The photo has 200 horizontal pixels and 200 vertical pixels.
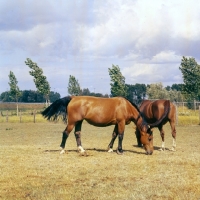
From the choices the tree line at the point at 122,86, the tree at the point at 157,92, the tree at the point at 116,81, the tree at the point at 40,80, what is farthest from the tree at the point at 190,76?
the tree at the point at 157,92

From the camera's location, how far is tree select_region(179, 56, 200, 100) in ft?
129

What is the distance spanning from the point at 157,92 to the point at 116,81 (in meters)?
22.6

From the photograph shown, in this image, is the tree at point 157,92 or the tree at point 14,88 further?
the tree at point 157,92

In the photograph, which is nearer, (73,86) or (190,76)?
(190,76)

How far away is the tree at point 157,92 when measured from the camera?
234 ft

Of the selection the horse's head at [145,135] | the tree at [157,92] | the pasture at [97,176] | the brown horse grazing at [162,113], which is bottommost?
the pasture at [97,176]

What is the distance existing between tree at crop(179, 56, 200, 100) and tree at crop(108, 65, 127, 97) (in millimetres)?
13808

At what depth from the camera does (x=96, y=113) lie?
1262cm

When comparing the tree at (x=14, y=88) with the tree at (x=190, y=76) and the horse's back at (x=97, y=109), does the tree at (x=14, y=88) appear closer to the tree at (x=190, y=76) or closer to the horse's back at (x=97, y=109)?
the tree at (x=190, y=76)

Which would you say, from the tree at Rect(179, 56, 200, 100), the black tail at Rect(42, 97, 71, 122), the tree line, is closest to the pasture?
the black tail at Rect(42, 97, 71, 122)

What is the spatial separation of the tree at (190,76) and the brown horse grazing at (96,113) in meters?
27.5

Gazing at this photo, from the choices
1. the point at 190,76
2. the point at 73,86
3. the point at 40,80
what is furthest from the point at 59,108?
the point at 73,86

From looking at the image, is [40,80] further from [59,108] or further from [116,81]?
[59,108]

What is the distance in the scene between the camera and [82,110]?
40.8 ft
